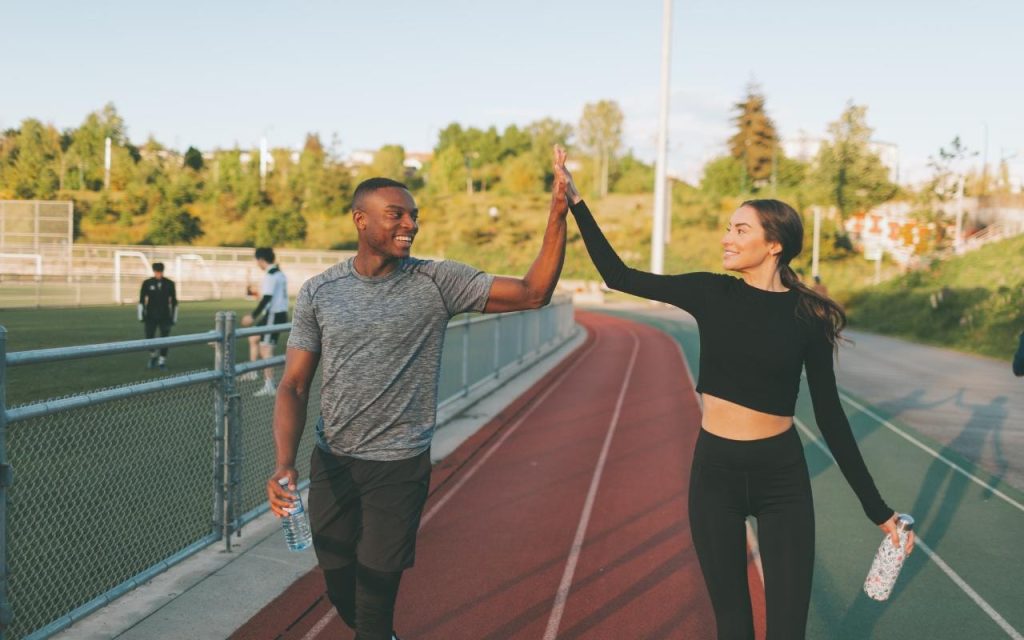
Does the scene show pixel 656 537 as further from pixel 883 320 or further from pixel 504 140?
pixel 504 140

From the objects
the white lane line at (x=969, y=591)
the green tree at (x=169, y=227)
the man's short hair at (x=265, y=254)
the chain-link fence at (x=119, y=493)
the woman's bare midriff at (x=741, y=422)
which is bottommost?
the white lane line at (x=969, y=591)

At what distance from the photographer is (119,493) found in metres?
6.95

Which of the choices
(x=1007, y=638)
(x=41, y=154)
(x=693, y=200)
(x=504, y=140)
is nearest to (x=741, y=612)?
(x=1007, y=638)

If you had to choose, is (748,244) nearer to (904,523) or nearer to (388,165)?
(904,523)

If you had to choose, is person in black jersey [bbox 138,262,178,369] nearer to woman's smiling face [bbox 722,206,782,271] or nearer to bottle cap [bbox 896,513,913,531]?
woman's smiling face [bbox 722,206,782,271]

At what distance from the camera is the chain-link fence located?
430 centimetres

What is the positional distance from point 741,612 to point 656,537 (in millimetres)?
3610

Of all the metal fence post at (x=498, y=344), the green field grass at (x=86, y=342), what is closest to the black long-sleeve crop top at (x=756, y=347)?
the green field grass at (x=86, y=342)

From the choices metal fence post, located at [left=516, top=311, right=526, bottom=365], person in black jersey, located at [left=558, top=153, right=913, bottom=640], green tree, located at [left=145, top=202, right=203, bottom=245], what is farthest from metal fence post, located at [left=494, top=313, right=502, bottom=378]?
green tree, located at [left=145, top=202, right=203, bottom=245]

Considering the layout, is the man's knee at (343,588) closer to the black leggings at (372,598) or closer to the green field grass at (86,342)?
the black leggings at (372,598)

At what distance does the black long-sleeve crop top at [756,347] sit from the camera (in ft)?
9.79

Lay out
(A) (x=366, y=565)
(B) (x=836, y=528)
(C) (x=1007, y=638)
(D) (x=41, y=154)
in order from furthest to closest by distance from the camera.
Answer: (D) (x=41, y=154), (B) (x=836, y=528), (C) (x=1007, y=638), (A) (x=366, y=565)

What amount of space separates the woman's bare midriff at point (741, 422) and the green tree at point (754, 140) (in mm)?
98333

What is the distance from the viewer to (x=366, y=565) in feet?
10.6
